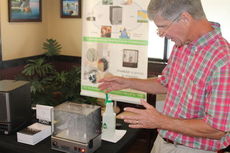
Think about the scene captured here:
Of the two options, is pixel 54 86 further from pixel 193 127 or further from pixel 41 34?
pixel 193 127

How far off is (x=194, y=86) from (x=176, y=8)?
0.37 meters

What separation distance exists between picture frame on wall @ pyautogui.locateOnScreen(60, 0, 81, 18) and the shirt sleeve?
3.28 metres

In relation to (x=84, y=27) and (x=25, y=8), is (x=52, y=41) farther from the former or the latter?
(x=84, y=27)

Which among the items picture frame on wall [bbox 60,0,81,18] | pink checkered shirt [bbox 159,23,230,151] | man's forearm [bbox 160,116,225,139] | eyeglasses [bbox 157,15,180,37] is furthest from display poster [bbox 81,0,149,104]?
man's forearm [bbox 160,116,225,139]

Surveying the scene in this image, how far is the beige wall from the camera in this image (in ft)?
12.3

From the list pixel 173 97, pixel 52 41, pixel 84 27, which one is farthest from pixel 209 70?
pixel 52 41

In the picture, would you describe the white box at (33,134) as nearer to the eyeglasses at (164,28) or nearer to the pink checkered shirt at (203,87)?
the pink checkered shirt at (203,87)

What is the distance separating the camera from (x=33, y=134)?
1.46 metres

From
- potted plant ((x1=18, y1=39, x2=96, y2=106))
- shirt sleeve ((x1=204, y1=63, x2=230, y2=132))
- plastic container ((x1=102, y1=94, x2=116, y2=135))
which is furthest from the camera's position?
potted plant ((x1=18, y1=39, x2=96, y2=106))

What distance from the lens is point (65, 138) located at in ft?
4.52

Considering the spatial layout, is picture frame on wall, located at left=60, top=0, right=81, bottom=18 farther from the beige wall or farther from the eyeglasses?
the eyeglasses

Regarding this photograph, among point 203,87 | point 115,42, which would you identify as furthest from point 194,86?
point 115,42

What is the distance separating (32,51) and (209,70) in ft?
11.3

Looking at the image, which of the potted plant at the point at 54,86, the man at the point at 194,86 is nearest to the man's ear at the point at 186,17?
the man at the point at 194,86
